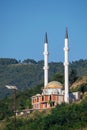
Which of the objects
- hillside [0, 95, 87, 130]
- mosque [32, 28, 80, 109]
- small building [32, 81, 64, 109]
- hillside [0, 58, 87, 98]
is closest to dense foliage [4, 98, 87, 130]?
hillside [0, 95, 87, 130]

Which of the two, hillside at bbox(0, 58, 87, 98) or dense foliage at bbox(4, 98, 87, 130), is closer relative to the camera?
dense foliage at bbox(4, 98, 87, 130)

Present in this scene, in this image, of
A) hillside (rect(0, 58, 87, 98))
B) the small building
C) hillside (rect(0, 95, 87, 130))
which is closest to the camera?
hillside (rect(0, 95, 87, 130))

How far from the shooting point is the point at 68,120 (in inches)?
2985

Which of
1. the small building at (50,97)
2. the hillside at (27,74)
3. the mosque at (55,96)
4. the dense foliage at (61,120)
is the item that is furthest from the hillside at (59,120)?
the hillside at (27,74)

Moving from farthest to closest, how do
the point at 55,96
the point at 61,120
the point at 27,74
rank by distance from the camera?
the point at 27,74 < the point at 55,96 < the point at 61,120

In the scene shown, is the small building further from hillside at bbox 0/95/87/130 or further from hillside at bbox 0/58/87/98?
hillside at bbox 0/58/87/98

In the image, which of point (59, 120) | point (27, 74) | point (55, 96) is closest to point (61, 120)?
point (59, 120)

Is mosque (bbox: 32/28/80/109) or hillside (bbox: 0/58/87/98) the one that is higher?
hillside (bbox: 0/58/87/98)

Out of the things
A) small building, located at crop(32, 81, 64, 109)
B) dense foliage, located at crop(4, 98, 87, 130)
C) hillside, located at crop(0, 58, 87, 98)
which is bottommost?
dense foliage, located at crop(4, 98, 87, 130)

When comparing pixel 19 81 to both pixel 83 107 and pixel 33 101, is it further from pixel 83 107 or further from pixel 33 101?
pixel 83 107

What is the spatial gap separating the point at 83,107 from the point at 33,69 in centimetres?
10911

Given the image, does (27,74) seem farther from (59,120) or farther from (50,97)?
(59,120)

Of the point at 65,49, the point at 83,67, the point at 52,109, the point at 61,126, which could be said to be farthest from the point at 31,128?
the point at 83,67

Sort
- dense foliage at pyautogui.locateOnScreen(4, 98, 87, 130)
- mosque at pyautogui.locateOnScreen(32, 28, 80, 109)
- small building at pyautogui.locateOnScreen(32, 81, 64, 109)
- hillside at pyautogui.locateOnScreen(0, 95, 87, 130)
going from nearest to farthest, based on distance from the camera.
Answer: dense foliage at pyautogui.locateOnScreen(4, 98, 87, 130)
hillside at pyautogui.locateOnScreen(0, 95, 87, 130)
mosque at pyautogui.locateOnScreen(32, 28, 80, 109)
small building at pyautogui.locateOnScreen(32, 81, 64, 109)
